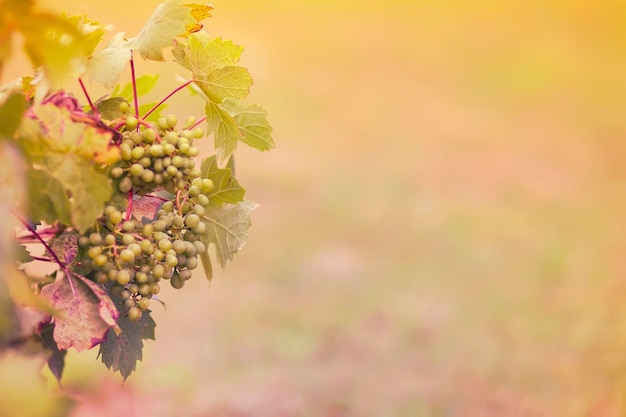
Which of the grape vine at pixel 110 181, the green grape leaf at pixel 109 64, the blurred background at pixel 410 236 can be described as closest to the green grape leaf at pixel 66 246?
the grape vine at pixel 110 181

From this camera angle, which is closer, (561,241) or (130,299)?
(130,299)

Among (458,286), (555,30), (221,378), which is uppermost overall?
(555,30)

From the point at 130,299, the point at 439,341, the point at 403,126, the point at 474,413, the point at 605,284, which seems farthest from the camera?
the point at 403,126

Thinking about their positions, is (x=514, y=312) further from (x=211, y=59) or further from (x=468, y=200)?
(x=211, y=59)

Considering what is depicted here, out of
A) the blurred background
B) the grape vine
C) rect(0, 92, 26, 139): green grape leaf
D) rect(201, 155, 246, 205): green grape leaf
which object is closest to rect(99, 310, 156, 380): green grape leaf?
the grape vine

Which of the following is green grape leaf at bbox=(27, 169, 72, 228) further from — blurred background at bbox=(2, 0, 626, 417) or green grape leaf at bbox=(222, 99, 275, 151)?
blurred background at bbox=(2, 0, 626, 417)

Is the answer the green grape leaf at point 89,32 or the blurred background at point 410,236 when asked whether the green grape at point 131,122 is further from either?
the blurred background at point 410,236

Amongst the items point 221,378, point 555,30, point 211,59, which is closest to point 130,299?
point 211,59
